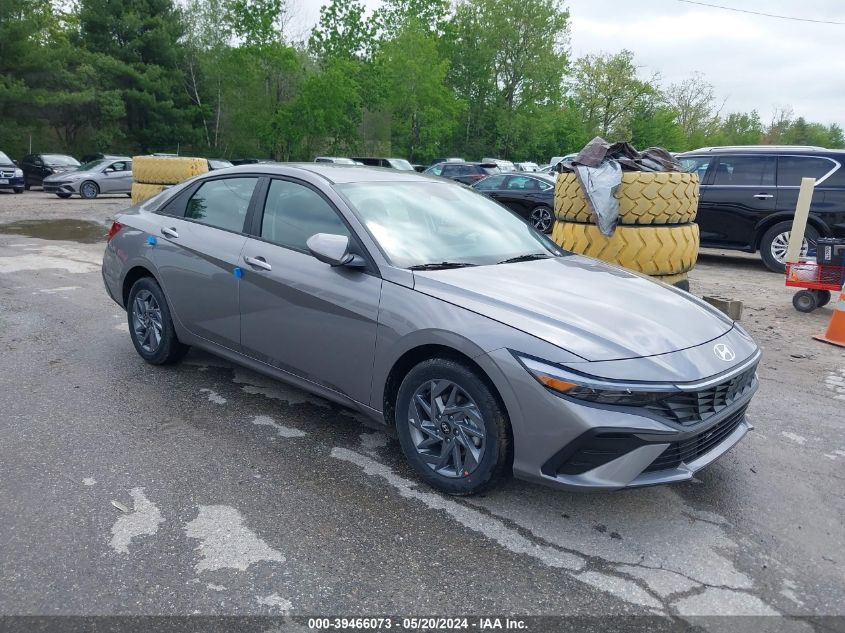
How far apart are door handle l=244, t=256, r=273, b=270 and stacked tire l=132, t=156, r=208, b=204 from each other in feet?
26.4

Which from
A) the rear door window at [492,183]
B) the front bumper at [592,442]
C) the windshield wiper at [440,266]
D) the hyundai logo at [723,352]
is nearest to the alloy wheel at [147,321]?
the windshield wiper at [440,266]

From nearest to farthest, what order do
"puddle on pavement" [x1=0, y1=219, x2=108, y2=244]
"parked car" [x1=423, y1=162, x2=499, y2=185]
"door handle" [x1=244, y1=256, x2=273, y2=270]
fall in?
"door handle" [x1=244, y1=256, x2=273, y2=270] → "puddle on pavement" [x1=0, y1=219, x2=108, y2=244] → "parked car" [x1=423, y1=162, x2=499, y2=185]

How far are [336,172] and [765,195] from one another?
28.4ft

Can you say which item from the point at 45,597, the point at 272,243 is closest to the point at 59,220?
the point at 272,243

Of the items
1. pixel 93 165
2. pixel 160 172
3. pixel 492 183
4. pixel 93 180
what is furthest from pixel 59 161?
pixel 492 183

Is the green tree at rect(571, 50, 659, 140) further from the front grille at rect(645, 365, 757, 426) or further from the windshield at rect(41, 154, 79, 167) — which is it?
the front grille at rect(645, 365, 757, 426)

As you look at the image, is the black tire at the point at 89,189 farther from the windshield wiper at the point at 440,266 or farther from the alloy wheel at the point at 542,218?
the windshield wiper at the point at 440,266

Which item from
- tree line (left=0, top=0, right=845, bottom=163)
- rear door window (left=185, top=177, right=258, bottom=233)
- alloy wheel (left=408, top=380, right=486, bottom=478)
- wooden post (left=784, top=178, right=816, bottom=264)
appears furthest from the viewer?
tree line (left=0, top=0, right=845, bottom=163)

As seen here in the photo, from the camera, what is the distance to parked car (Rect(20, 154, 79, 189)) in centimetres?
2548

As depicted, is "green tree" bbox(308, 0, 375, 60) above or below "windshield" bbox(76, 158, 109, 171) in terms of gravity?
above

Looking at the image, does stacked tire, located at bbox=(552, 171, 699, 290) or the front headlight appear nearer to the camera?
the front headlight

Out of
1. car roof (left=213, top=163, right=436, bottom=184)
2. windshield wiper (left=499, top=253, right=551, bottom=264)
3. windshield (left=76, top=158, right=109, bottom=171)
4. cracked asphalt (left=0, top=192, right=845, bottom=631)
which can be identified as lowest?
cracked asphalt (left=0, top=192, right=845, bottom=631)

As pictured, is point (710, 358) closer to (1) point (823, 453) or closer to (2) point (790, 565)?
(2) point (790, 565)

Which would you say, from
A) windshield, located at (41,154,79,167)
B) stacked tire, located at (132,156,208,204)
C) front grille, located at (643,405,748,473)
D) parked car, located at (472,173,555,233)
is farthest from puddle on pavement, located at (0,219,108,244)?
windshield, located at (41,154,79,167)
